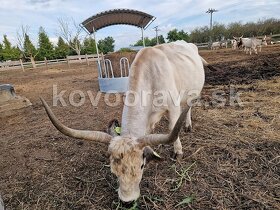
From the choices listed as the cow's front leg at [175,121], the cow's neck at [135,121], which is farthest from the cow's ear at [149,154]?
the cow's front leg at [175,121]

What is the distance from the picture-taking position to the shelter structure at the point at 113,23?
32.0ft

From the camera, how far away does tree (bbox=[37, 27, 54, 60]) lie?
2231 inches

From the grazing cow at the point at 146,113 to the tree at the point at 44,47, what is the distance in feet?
187

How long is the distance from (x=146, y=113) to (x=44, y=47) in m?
59.2

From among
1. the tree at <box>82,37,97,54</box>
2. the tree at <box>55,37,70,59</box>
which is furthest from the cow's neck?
the tree at <box>55,37,70,59</box>

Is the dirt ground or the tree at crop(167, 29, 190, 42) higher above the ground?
the tree at crop(167, 29, 190, 42)

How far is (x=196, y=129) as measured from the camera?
17.4 ft

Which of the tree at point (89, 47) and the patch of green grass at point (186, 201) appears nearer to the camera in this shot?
the patch of green grass at point (186, 201)

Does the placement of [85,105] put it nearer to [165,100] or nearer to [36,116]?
[36,116]

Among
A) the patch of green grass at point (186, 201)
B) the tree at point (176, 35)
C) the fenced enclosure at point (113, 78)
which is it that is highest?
the tree at point (176, 35)

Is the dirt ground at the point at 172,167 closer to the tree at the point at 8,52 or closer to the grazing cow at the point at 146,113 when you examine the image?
the grazing cow at the point at 146,113

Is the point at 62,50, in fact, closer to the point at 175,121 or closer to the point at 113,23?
the point at 113,23

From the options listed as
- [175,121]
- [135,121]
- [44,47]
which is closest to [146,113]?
[135,121]

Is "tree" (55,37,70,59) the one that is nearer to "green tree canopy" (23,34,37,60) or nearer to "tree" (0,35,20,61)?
"green tree canopy" (23,34,37,60)
